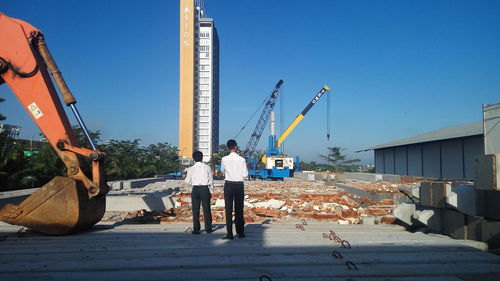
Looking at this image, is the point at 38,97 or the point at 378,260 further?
the point at 38,97

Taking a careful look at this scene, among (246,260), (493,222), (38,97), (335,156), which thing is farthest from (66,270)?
(335,156)

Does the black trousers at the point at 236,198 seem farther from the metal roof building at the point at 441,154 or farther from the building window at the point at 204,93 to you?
the building window at the point at 204,93

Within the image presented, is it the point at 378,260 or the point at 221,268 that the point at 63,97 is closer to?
the point at 221,268

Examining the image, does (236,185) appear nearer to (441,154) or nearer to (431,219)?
(431,219)

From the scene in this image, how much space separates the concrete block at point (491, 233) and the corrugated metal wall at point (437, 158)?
2129 cm

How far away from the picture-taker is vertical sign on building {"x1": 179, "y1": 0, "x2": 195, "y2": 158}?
59.1 meters

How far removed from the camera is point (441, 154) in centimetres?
2689

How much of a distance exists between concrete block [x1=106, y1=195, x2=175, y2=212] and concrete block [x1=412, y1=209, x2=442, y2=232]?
7.44 m

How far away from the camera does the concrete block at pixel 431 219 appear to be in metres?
5.30

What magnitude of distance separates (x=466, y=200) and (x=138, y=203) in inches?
346

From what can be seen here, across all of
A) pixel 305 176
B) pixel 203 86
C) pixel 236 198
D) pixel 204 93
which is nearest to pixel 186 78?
pixel 203 86

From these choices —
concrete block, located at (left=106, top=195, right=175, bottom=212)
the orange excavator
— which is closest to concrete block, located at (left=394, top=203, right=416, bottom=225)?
the orange excavator

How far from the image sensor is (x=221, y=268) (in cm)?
343

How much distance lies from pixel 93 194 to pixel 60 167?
11.6 m
